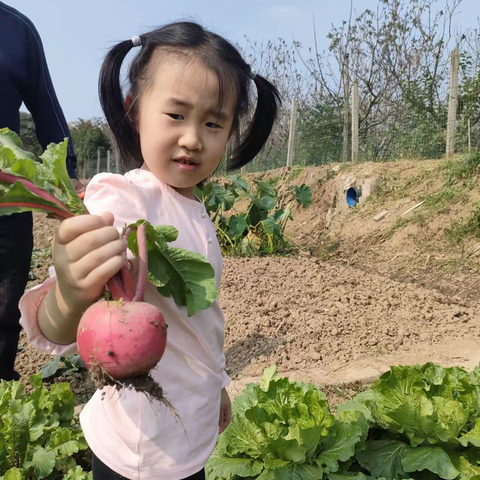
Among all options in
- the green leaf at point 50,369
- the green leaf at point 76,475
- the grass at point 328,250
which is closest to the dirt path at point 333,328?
the green leaf at point 50,369

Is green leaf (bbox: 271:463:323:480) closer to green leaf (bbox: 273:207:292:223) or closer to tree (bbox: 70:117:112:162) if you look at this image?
green leaf (bbox: 273:207:292:223)

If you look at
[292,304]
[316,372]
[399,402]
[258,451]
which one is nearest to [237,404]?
[258,451]

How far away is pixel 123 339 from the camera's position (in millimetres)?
775

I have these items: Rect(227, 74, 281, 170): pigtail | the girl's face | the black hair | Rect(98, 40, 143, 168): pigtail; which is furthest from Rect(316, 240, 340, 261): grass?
the girl's face

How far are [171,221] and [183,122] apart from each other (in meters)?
0.25

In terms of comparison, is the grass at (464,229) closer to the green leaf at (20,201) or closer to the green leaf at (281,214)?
the green leaf at (281,214)

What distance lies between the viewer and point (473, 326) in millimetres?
3713

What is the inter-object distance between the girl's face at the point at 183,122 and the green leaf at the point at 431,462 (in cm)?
147

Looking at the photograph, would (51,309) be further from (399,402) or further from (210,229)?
(399,402)

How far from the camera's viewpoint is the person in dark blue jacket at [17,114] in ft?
7.16

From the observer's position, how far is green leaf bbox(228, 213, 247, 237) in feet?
21.3

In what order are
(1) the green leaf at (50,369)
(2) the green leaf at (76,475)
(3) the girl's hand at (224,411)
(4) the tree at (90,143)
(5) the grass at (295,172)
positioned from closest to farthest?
(3) the girl's hand at (224,411) < (2) the green leaf at (76,475) < (1) the green leaf at (50,369) < (5) the grass at (295,172) < (4) the tree at (90,143)

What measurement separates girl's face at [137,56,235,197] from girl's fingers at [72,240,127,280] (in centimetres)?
40

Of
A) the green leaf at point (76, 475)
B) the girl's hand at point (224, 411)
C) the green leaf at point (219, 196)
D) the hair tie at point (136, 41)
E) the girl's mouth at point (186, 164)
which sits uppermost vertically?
the hair tie at point (136, 41)
